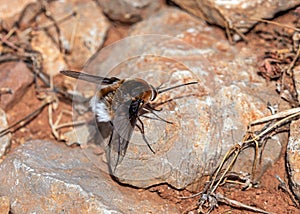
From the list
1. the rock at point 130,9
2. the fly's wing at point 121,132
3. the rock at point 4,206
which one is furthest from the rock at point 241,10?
the rock at point 4,206

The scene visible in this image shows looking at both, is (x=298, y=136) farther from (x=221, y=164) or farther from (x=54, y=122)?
(x=54, y=122)

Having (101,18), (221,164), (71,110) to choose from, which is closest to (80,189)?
(221,164)

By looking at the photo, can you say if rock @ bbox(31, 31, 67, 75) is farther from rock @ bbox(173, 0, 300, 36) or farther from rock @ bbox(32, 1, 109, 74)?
rock @ bbox(173, 0, 300, 36)

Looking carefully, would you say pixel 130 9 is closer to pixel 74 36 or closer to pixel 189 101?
pixel 74 36

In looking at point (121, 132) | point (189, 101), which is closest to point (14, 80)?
point (121, 132)

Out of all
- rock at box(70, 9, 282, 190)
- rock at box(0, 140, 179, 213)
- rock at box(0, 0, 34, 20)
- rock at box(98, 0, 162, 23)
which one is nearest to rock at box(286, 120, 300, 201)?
rock at box(70, 9, 282, 190)

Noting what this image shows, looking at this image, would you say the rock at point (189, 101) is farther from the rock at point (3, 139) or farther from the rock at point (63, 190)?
the rock at point (3, 139)
